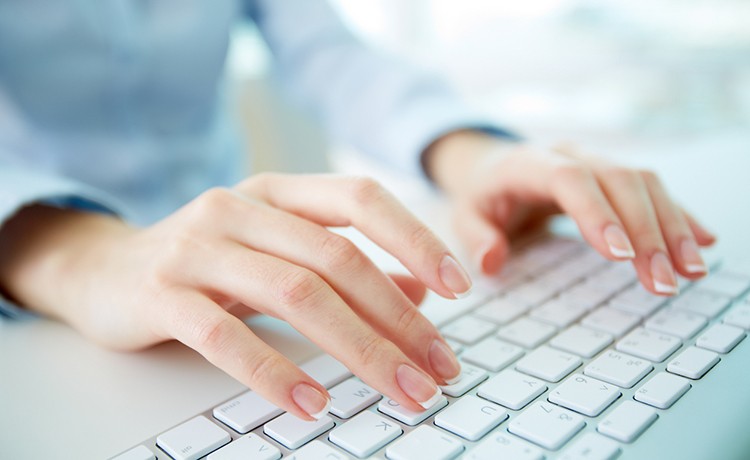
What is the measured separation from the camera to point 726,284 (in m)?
0.42

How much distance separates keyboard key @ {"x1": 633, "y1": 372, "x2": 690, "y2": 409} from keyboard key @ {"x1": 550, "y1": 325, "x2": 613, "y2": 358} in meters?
0.04

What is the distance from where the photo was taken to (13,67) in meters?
0.61

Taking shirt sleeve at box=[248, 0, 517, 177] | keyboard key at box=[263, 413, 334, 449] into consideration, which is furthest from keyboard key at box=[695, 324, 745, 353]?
shirt sleeve at box=[248, 0, 517, 177]

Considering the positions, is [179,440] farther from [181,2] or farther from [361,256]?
[181,2]

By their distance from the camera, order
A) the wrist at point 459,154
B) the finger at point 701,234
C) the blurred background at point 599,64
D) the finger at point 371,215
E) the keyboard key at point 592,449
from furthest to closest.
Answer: the blurred background at point 599,64 → the wrist at point 459,154 → the finger at point 701,234 → the finger at point 371,215 → the keyboard key at point 592,449

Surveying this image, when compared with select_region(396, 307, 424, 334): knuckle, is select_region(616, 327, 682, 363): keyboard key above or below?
below

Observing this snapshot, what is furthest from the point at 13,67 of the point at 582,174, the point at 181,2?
the point at 582,174

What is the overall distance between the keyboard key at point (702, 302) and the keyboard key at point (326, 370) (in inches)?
8.3

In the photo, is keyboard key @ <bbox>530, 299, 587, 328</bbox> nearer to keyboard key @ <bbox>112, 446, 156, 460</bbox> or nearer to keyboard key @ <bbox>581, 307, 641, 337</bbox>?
keyboard key @ <bbox>581, 307, 641, 337</bbox>

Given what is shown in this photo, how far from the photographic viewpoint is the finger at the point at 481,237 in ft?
1.57

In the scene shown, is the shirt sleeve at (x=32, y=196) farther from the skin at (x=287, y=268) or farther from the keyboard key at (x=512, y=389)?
the keyboard key at (x=512, y=389)

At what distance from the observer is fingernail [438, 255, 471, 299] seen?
352 mm

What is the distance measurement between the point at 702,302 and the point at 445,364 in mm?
184

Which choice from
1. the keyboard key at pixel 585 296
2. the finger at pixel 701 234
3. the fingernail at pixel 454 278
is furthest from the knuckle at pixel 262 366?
the finger at pixel 701 234
